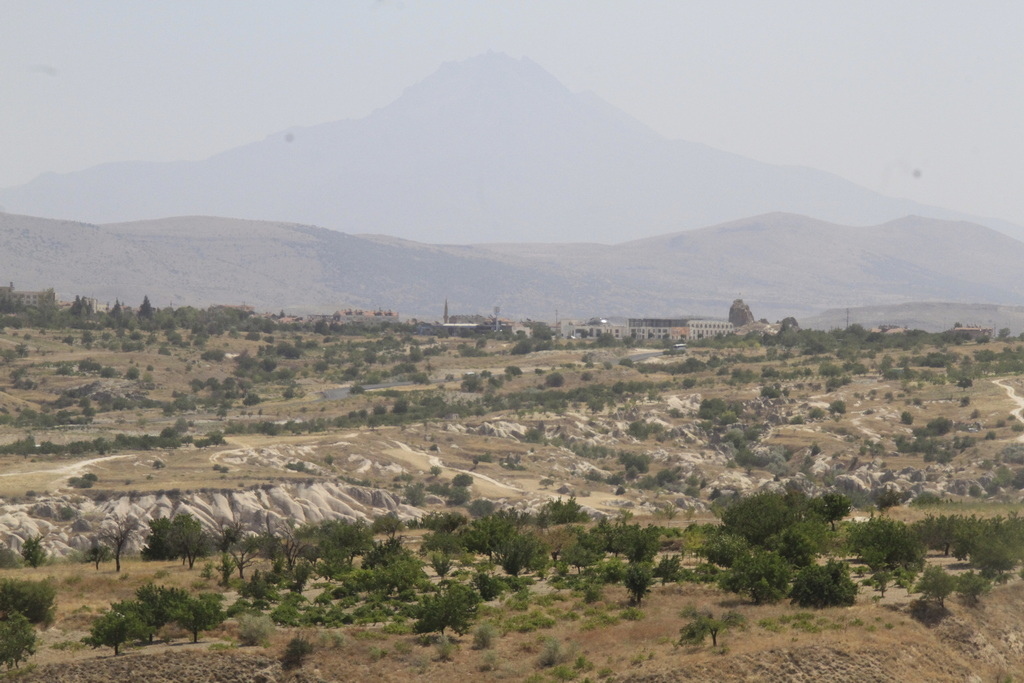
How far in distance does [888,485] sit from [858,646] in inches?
2411

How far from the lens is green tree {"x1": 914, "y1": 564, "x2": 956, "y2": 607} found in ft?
142

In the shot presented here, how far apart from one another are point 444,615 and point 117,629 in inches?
373

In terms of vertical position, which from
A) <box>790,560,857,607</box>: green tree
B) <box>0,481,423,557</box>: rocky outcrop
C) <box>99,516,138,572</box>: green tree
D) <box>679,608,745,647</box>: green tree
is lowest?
<box>0,481,423,557</box>: rocky outcrop

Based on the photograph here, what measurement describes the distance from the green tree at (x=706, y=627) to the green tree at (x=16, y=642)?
730 inches

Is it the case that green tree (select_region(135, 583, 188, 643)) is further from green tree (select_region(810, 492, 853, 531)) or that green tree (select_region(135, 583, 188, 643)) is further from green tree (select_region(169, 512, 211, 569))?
green tree (select_region(810, 492, 853, 531))

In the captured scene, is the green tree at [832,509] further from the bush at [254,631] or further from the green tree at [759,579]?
the bush at [254,631]

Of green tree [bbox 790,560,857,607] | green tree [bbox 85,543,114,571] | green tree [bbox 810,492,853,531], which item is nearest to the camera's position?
green tree [bbox 790,560,857,607]

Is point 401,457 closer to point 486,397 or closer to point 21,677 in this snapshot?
point 486,397

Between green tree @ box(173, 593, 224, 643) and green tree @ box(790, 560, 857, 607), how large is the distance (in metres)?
17.8

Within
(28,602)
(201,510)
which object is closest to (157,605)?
(28,602)

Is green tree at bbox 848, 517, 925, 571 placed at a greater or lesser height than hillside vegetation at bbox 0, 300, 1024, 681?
greater

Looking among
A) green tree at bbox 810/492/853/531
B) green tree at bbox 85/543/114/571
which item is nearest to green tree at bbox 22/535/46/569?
green tree at bbox 85/543/114/571

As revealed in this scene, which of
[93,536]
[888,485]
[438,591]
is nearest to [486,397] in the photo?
[888,485]

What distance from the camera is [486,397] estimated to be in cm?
15300
